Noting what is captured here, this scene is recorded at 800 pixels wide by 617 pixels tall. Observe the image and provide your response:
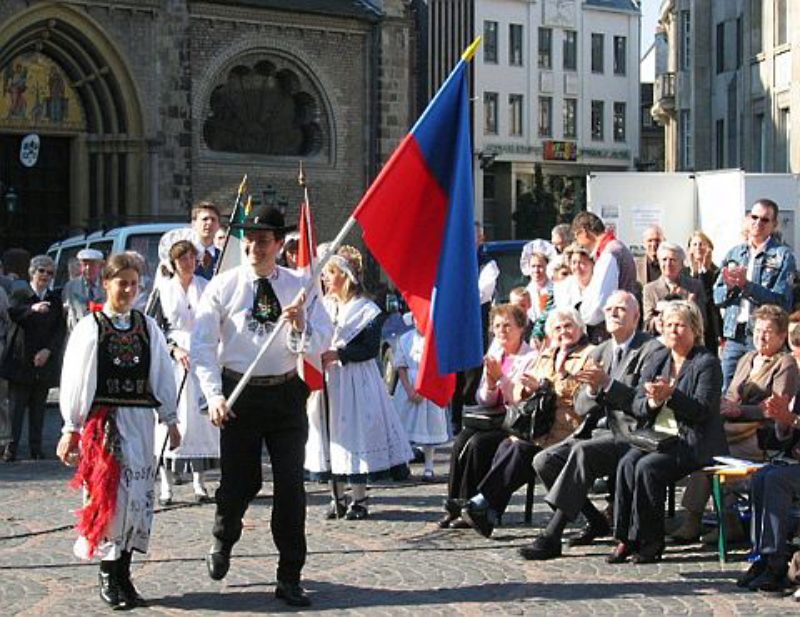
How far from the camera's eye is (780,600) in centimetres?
834

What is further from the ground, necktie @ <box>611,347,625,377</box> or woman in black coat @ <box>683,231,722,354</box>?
woman in black coat @ <box>683,231,722,354</box>

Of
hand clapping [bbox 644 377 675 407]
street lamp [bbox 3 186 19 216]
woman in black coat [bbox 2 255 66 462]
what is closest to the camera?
hand clapping [bbox 644 377 675 407]

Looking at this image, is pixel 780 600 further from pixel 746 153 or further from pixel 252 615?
pixel 746 153

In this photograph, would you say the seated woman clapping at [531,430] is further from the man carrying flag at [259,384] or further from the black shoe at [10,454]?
the black shoe at [10,454]

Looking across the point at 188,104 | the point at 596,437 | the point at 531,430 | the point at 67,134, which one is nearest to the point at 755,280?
the point at 531,430

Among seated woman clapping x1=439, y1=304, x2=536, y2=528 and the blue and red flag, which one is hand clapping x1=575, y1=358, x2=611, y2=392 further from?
seated woman clapping x1=439, y1=304, x2=536, y2=528

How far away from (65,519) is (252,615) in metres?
3.50

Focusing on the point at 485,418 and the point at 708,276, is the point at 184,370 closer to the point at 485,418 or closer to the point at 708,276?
the point at 485,418

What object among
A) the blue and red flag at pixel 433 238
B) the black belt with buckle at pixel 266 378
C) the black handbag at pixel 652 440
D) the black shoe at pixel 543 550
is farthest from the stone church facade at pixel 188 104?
the black belt with buckle at pixel 266 378

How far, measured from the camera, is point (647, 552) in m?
9.36

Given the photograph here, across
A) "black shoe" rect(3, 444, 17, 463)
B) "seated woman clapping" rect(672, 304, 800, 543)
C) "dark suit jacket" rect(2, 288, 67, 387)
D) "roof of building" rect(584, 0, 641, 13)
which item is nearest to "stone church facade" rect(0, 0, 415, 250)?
"dark suit jacket" rect(2, 288, 67, 387)

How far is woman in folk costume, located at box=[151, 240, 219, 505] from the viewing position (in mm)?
11641

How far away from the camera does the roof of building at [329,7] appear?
39062 millimetres

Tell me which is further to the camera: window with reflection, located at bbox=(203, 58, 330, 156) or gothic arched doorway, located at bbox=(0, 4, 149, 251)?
window with reflection, located at bbox=(203, 58, 330, 156)
